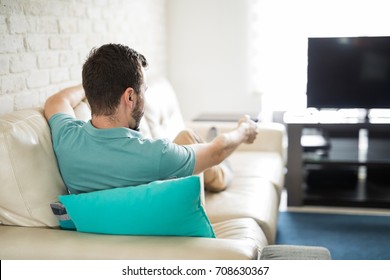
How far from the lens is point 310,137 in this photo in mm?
4016

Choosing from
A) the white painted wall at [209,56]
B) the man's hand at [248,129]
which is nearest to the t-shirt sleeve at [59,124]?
the man's hand at [248,129]

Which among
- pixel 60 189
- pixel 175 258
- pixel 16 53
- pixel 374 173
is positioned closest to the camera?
pixel 175 258

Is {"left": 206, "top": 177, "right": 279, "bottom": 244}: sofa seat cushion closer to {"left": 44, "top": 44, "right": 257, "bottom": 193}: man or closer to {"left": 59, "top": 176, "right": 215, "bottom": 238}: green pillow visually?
{"left": 44, "top": 44, "right": 257, "bottom": 193}: man

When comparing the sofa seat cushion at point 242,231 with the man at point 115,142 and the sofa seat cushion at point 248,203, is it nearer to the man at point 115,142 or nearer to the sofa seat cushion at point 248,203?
the sofa seat cushion at point 248,203

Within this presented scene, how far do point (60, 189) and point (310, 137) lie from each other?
8.32 ft

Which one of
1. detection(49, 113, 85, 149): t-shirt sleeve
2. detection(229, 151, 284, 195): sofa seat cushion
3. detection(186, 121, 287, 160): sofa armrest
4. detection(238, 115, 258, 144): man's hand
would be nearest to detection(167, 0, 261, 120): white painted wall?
detection(186, 121, 287, 160): sofa armrest

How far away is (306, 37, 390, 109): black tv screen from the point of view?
12.3 ft

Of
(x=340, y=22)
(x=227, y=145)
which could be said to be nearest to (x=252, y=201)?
(x=227, y=145)

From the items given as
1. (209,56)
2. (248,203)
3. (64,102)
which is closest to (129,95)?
(64,102)

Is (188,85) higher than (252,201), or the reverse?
(188,85)

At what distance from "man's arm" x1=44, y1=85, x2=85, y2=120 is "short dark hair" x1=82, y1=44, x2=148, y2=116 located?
0.32m

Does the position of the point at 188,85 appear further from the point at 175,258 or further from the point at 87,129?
the point at 175,258

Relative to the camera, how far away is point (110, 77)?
1.73 m

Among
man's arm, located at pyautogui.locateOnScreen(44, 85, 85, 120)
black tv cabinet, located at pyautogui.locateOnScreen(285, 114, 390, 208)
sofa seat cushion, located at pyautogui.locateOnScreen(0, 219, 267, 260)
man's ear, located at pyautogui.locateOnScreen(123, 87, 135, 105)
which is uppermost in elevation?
man's ear, located at pyautogui.locateOnScreen(123, 87, 135, 105)
